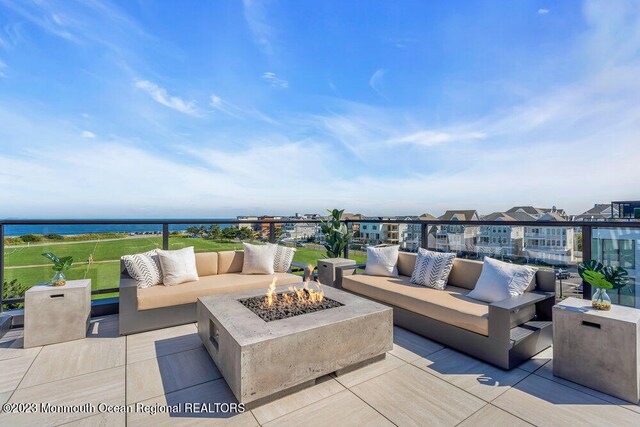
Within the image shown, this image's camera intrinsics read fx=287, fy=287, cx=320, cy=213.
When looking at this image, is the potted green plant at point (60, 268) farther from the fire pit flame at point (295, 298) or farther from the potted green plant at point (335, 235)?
the potted green plant at point (335, 235)

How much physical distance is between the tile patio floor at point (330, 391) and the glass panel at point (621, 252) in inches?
34.7

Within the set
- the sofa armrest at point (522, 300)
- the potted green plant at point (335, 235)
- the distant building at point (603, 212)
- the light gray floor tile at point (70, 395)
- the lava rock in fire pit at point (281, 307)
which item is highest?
the distant building at point (603, 212)

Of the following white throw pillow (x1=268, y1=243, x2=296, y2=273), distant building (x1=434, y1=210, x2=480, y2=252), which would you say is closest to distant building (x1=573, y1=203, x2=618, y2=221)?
distant building (x1=434, y1=210, x2=480, y2=252)

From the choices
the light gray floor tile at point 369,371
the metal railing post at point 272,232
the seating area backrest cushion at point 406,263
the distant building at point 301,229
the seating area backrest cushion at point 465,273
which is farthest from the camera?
the distant building at point 301,229

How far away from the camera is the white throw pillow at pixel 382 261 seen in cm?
403

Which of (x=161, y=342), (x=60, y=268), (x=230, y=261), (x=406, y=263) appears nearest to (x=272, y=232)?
(x=230, y=261)

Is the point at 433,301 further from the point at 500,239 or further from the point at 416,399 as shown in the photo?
the point at 500,239

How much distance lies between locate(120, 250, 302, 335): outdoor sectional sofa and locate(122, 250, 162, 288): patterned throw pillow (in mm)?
75

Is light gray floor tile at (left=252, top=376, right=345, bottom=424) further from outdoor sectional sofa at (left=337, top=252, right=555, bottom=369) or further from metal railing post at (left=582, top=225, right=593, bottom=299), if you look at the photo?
metal railing post at (left=582, top=225, right=593, bottom=299)

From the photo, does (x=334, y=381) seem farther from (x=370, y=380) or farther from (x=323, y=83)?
(x=323, y=83)

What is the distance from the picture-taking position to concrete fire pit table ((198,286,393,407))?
1.81 meters

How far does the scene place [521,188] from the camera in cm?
825

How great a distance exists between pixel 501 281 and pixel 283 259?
112 inches

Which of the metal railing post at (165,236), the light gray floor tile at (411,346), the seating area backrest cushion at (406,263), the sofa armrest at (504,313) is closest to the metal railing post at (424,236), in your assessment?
the seating area backrest cushion at (406,263)
